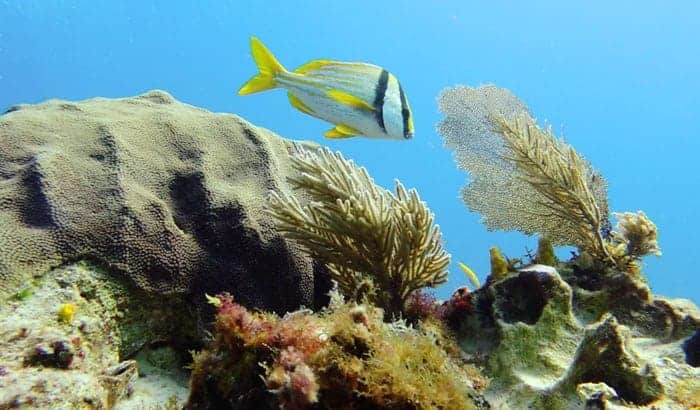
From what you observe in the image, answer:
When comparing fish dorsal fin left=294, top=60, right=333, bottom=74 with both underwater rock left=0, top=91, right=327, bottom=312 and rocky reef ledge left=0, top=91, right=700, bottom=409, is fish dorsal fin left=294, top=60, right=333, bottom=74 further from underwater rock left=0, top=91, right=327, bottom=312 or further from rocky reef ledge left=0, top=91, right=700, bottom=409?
underwater rock left=0, top=91, right=327, bottom=312

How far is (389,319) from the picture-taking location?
318 cm

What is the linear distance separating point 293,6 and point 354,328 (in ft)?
485

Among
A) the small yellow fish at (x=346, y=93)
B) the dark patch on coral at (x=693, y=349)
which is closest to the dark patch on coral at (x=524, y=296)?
the dark patch on coral at (x=693, y=349)

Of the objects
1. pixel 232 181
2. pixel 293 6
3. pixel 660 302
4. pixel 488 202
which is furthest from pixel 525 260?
pixel 293 6

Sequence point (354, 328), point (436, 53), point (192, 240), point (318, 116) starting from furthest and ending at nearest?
point (436, 53) → point (192, 240) → point (318, 116) → point (354, 328)

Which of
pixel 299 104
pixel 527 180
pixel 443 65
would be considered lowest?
pixel 299 104

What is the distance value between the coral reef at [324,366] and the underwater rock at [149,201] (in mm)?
1137

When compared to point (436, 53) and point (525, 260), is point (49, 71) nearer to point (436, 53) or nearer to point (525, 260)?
point (436, 53)

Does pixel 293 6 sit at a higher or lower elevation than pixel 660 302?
higher

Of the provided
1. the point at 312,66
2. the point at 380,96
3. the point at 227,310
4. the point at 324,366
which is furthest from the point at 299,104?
the point at 324,366

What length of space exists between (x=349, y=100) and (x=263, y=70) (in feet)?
2.15

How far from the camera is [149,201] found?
3523mm

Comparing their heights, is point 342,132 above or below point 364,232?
above

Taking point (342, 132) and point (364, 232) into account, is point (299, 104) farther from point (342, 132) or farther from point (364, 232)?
point (364, 232)
